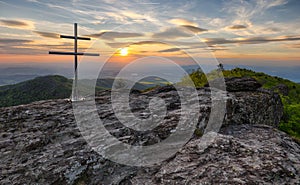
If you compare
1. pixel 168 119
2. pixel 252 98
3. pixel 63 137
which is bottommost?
pixel 63 137

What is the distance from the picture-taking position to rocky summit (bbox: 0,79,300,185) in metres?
5.54

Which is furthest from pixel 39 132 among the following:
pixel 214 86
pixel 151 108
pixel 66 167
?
pixel 214 86

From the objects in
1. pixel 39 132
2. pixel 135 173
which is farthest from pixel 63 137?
pixel 135 173

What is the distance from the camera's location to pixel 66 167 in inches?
237

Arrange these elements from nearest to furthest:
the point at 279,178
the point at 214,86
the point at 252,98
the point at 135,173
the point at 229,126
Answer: the point at 279,178, the point at 135,173, the point at 229,126, the point at 252,98, the point at 214,86

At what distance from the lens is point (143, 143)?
7410mm

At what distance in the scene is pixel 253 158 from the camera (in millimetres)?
5973

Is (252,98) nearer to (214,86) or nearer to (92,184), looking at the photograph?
(214,86)

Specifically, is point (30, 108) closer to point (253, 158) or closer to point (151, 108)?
point (151, 108)

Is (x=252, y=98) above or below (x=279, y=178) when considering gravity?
above

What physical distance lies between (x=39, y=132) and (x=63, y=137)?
1.12 metres

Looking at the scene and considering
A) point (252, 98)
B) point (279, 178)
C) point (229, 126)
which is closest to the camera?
point (279, 178)

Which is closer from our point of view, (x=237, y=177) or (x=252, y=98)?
(x=237, y=177)

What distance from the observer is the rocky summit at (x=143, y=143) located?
554 cm
